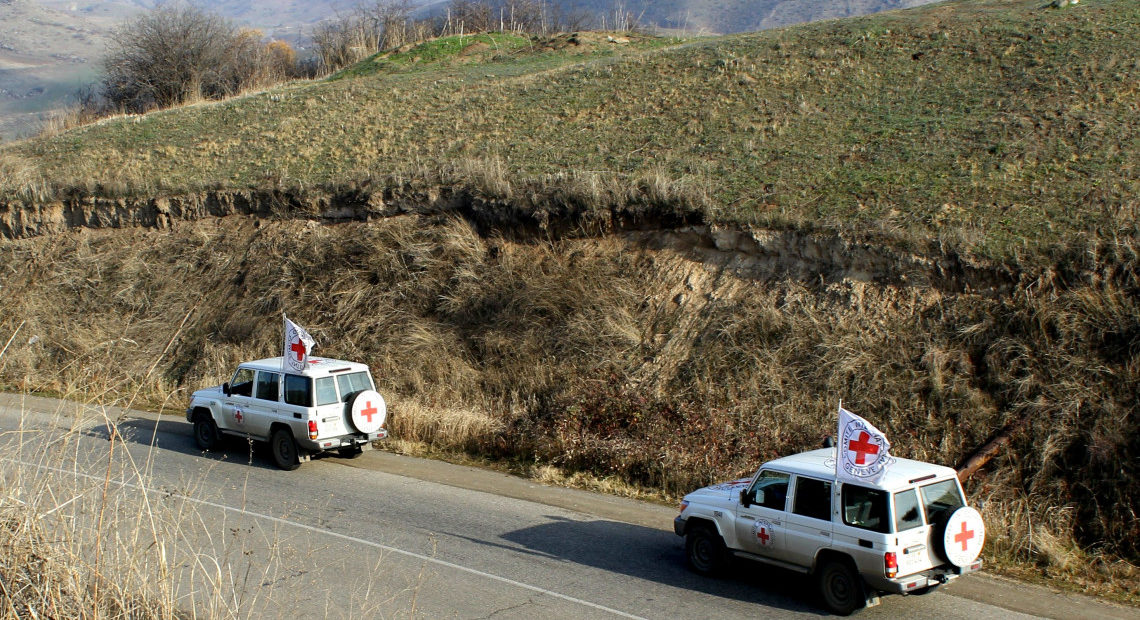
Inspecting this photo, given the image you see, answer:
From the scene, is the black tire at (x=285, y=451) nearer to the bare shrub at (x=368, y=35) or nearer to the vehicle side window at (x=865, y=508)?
the vehicle side window at (x=865, y=508)

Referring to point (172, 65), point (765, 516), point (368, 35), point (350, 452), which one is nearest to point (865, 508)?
point (765, 516)

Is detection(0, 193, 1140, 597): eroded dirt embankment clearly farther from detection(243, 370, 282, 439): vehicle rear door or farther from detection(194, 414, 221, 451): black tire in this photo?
detection(243, 370, 282, 439): vehicle rear door

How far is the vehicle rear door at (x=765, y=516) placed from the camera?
905cm

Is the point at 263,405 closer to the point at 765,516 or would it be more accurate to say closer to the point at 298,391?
the point at 298,391

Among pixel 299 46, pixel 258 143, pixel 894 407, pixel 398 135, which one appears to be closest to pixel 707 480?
pixel 894 407

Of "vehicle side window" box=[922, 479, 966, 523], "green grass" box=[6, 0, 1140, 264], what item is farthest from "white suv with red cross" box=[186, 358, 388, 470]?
"vehicle side window" box=[922, 479, 966, 523]

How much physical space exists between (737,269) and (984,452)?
610cm

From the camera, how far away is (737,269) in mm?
16406

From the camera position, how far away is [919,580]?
8.15 metres

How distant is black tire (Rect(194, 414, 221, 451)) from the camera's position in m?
15.0

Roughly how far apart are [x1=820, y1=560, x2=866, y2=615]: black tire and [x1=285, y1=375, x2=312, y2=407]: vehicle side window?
8.36m

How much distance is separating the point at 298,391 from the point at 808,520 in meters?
8.48

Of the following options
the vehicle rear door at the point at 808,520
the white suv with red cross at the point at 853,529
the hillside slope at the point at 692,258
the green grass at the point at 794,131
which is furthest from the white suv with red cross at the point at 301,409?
the green grass at the point at 794,131

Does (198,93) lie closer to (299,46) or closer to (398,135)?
(398,135)
